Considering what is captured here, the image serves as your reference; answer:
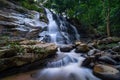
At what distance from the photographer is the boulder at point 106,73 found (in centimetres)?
645

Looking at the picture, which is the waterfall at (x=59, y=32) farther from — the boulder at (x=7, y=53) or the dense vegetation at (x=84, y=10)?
the boulder at (x=7, y=53)

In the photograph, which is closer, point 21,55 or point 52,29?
point 21,55

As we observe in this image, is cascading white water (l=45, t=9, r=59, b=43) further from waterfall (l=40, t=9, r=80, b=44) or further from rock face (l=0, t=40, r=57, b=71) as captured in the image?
rock face (l=0, t=40, r=57, b=71)

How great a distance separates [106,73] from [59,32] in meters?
10.0

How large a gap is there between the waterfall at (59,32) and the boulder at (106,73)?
739cm

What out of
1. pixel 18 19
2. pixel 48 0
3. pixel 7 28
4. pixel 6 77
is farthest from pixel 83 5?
pixel 6 77

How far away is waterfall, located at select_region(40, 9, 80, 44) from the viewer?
14631 millimetres

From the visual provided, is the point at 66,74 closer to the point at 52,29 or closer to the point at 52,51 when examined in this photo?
the point at 52,51

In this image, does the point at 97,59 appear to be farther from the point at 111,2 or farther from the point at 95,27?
the point at 95,27

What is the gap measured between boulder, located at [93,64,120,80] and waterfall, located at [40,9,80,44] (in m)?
7.39

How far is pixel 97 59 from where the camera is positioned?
8.75m

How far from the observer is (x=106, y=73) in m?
6.66

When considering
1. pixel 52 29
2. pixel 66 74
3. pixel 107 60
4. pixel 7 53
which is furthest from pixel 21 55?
pixel 52 29

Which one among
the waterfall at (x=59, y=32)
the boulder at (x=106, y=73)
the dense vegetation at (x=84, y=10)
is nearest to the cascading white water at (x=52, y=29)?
the waterfall at (x=59, y=32)
